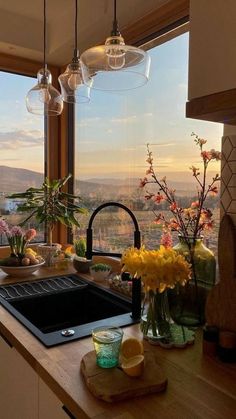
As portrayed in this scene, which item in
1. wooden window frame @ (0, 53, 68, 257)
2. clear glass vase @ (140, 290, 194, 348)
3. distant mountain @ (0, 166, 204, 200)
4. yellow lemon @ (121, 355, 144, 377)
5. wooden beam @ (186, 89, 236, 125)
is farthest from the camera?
wooden window frame @ (0, 53, 68, 257)

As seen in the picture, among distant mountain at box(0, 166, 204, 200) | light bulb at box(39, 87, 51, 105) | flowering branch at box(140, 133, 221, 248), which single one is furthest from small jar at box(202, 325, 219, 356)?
light bulb at box(39, 87, 51, 105)

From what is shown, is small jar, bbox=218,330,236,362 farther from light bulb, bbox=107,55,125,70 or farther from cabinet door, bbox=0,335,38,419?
light bulb, bbox=107,55,125,70

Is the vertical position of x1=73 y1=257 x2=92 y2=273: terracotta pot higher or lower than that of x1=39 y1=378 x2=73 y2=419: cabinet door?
higher

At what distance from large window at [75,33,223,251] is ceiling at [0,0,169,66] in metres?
0.24

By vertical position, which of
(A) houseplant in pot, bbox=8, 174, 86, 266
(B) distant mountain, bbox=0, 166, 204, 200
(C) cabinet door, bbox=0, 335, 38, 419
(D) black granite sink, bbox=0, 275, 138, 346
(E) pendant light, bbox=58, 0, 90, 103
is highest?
(E) pendant light, bbox=58, 0, 90, 103

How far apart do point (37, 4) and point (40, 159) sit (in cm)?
102

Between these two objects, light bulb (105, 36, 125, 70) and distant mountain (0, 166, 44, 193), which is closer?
light bulb (105, 36, 125, 70)

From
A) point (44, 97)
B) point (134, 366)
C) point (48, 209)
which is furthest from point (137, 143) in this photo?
point (134, 366)

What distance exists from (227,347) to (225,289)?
186 millimetres

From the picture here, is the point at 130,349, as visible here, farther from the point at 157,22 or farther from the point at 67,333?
the point at 157,22

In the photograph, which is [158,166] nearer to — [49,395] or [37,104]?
[37,104]

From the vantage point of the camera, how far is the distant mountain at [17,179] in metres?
2.41

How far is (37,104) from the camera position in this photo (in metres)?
1.63

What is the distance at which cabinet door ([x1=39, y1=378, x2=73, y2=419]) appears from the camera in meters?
0.89
